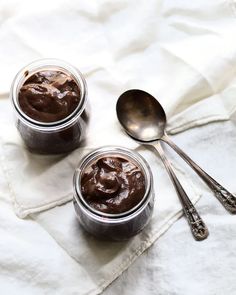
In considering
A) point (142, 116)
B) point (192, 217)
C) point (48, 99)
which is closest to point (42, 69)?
point (48, 99)

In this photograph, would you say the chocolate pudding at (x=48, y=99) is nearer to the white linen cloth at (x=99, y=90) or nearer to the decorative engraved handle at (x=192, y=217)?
the white linen cloth at (x=99, y=90)

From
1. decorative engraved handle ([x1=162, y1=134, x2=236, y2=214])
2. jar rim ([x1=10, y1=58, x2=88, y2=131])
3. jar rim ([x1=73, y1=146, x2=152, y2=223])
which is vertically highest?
jar rim ([x1=10, y1=58, x2=88, y2=131])

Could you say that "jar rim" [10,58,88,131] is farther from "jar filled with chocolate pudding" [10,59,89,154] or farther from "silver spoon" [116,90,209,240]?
"silver spoon" [116,90,209,240]

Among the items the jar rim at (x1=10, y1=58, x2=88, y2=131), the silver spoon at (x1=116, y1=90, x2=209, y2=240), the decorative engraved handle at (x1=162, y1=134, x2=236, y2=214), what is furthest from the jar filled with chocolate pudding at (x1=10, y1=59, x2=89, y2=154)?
the decorative engraved handle at (x1=162, y1=134, x2=236, y2=214)

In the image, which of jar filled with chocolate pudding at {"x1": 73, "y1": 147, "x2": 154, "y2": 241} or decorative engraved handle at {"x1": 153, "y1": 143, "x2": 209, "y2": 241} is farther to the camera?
decorative engraved handle at {"x1": 153, "y1": 143, "x2": 209, "y2": 241}

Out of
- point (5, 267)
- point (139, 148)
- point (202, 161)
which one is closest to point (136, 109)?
point (139, 148)

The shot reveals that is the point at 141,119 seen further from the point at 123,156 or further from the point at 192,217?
the point at 192,217

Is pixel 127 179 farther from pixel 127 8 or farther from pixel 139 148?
pixel 127 8

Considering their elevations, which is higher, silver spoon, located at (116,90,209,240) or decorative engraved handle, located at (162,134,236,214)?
silver spoon, located at (116,90,209,240)

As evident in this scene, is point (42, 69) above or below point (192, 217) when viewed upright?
above
